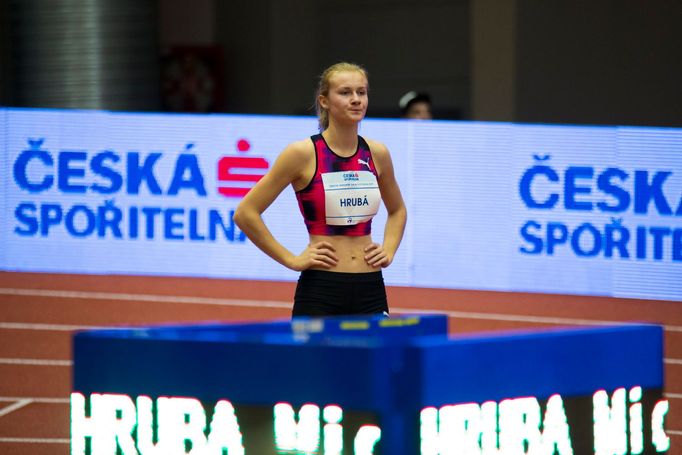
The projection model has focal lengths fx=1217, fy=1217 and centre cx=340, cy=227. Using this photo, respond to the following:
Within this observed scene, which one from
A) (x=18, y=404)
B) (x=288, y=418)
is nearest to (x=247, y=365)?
(x=288, y=418)

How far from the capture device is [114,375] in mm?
2949

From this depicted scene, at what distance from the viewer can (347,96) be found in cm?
439

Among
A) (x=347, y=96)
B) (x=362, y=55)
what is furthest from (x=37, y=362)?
(x=362, y=55)

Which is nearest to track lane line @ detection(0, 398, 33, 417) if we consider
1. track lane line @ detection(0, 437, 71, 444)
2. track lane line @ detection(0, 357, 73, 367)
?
track lane line @ detection(0, 437, 71, 444)

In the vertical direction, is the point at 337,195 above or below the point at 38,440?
above

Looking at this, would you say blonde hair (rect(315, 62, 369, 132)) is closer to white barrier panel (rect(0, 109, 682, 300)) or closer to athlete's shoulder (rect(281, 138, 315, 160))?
athlete's shoulder (rect(281, 138, 315, 160))

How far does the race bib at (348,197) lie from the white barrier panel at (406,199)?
613 centimetres

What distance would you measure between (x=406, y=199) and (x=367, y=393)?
8264mm

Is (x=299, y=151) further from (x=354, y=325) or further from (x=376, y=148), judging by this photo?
(x=354, y=325)

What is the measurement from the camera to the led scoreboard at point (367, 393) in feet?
8.66

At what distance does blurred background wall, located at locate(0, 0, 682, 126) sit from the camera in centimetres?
1384

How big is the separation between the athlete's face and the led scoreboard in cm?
141

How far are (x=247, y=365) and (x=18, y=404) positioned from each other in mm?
4371

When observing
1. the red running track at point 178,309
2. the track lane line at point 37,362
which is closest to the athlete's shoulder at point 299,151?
the red running track at point 178,309
